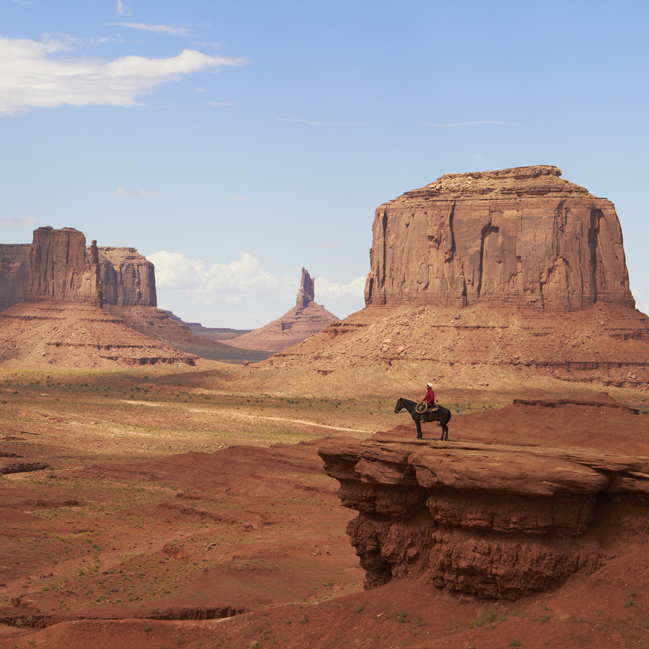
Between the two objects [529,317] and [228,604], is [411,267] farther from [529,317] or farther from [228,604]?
[228,604]

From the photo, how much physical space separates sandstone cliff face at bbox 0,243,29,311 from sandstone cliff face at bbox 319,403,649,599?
17430 cm

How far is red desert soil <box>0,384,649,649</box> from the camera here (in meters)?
14.6

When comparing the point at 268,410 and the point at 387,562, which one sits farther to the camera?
the point at 268,410

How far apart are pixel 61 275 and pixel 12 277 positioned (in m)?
44.1

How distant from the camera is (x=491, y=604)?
15.7m

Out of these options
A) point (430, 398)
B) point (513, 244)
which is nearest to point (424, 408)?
point (430, 398)

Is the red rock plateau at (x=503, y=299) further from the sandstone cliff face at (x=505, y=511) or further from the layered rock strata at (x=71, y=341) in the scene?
the sandstone cliff face at (x=505, y=511)

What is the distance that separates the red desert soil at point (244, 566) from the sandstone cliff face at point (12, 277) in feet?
462

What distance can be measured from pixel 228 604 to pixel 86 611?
10.8 ft

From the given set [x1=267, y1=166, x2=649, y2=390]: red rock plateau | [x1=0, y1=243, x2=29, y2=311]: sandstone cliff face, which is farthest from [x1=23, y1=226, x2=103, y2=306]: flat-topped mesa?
[x1=267, y1=166, x2=649, y2=390]: red rock plateau

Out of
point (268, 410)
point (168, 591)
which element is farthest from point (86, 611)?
point (268, 410)

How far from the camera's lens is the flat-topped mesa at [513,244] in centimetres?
9775

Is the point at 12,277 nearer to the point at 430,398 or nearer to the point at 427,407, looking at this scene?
the point at 430,398

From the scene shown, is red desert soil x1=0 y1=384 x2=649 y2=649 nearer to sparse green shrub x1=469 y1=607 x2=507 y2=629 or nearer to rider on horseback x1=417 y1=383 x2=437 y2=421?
sparse green shrub x1=469 y1=607 x2=507 y2=629
